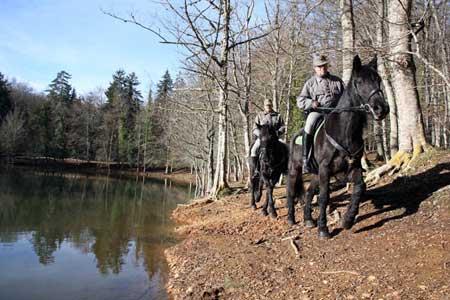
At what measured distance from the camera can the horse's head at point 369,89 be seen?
20.8ft

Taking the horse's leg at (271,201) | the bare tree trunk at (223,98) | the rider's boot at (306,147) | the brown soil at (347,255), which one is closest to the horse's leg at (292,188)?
the brown soil at (347,255)

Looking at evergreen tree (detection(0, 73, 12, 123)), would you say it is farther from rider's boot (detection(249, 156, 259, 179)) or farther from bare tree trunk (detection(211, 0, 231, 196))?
rider's boot (detection(249, 156, 259, 179))

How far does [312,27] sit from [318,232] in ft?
46.9

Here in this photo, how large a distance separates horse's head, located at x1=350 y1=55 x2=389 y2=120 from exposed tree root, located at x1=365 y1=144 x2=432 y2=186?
3447 millimetres

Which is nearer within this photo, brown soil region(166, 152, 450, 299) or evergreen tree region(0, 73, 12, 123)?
brown soil region(166, 152, 450, 299)

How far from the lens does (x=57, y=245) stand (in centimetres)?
1301

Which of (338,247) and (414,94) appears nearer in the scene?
(338,247)

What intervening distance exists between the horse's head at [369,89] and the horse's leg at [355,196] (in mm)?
1124

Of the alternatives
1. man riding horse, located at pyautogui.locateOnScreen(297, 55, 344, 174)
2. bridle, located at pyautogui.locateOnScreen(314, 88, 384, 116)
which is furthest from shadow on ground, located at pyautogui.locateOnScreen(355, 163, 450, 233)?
bridle, located at pyautogui.locateOnScreen(314, 88, 384, 116)

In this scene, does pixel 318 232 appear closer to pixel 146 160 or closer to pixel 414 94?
pixel 414 94

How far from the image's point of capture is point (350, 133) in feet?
22.7

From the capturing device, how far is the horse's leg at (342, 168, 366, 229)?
275 inches

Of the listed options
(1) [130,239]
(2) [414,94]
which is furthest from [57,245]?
(2) [414,94]

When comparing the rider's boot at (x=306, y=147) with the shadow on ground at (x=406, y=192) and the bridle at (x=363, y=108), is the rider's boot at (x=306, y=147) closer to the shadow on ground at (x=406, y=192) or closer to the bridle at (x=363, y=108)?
the bridle at (x=363, y=108)
